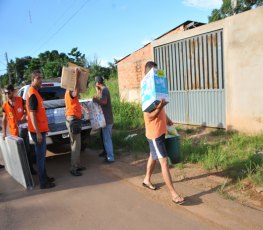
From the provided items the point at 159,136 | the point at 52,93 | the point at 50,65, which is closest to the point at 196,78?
the point at 52,93

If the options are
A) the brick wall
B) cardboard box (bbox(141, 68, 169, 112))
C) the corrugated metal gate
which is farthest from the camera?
the brick wall

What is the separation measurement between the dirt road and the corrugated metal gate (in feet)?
11.0

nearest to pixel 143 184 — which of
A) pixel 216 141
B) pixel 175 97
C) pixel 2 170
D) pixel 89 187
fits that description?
pixel 89 187

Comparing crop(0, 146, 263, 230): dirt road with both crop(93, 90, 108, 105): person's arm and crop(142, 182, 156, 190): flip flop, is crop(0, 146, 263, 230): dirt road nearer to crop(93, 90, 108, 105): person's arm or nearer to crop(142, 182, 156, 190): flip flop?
crop(142, 182, 156, 190): flip flop

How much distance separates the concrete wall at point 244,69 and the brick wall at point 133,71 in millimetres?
4267

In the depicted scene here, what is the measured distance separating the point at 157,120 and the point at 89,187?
5.92 feet

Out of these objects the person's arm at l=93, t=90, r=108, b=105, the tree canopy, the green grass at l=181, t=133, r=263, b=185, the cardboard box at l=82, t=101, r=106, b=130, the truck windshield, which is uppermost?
the tree canopy

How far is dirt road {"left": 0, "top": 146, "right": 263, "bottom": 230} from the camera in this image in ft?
12.2

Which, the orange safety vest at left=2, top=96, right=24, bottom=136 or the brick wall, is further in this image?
the brick wall

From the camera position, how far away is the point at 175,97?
31.1 ft

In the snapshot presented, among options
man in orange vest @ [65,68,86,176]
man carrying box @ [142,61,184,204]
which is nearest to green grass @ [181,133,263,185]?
man carrying box @ [142,61,184,204]

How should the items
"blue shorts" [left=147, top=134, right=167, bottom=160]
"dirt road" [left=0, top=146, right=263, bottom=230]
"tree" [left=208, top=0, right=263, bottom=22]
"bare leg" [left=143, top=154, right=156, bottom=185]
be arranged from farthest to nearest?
"tree" [left=208, top=0, right=263, bottom=22] → "bare leg" [left=143, top=154, right=156, bottom=185] → "blue shorts" [left=147, top=134, right=167, bottom=160] → "dirt road" [left=0, top=146, right=263, bottom=230]

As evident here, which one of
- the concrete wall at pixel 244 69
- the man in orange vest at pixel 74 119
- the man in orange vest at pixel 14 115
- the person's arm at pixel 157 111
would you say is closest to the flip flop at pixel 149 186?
the person's arm at pixel 157 111

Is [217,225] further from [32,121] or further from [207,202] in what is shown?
[32,121]
